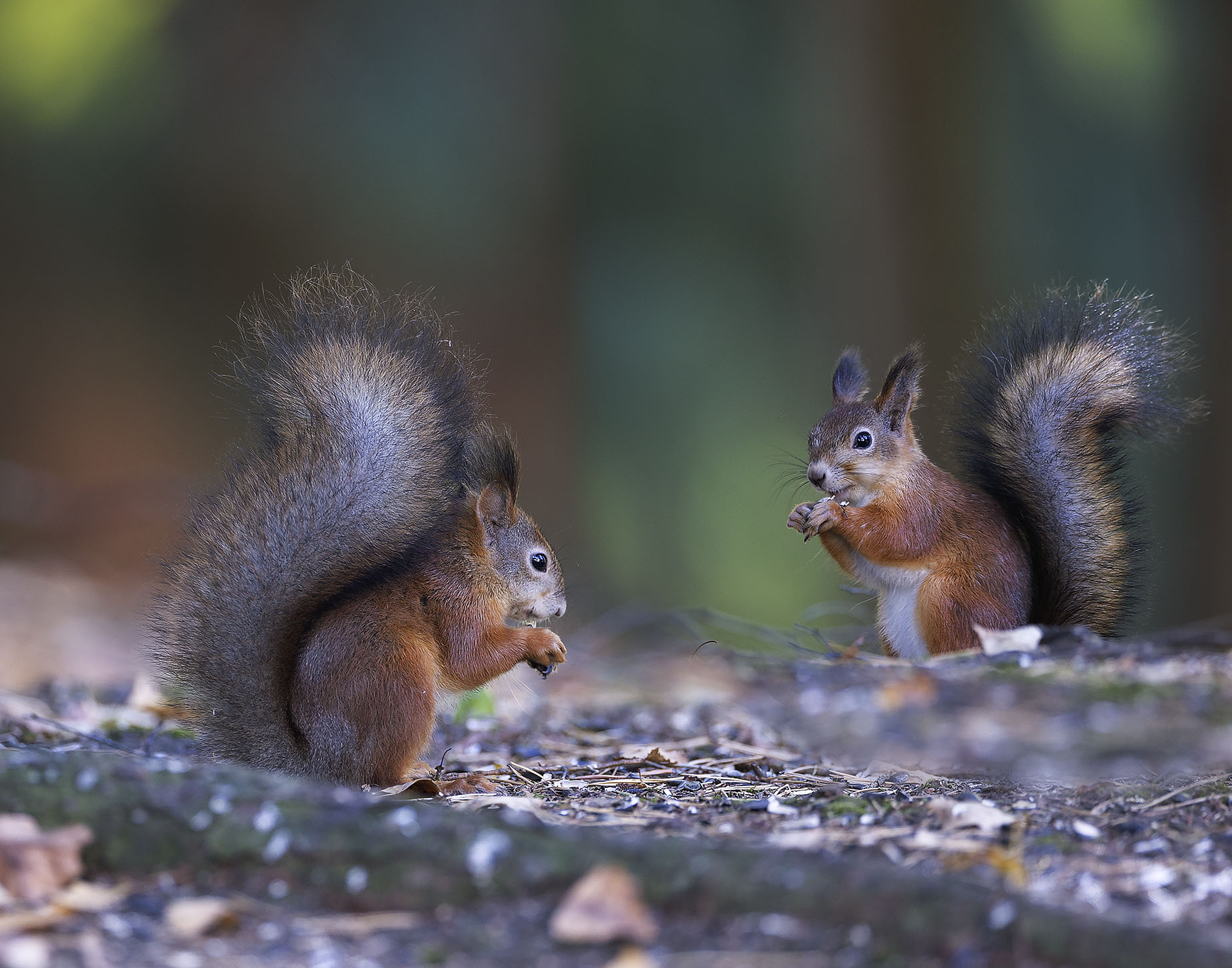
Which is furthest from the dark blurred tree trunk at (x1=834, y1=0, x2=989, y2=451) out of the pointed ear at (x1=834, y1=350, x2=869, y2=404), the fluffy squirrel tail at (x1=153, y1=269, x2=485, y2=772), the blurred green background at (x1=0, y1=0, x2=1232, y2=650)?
the fluffy squirrel tail at (x1=153, y1=269, x2=485, y2=772)

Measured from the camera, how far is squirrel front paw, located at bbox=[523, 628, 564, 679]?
214 cm

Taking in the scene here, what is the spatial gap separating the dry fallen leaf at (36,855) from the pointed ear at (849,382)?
1.77m

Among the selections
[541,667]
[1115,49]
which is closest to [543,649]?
[541,667]

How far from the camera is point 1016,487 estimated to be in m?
2.31

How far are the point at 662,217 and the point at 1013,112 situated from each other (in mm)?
1992

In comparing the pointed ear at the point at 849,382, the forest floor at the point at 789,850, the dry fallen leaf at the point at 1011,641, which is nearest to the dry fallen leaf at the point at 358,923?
the forest floor at the point at 789,850

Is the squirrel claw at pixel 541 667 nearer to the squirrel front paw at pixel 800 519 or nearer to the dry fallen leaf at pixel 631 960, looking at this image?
the squirrel front paw at pixel 800 519

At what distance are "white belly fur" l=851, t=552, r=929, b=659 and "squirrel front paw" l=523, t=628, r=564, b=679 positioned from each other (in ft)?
2.14

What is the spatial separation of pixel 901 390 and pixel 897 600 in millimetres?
456

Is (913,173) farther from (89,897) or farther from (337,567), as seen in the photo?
(89,897)

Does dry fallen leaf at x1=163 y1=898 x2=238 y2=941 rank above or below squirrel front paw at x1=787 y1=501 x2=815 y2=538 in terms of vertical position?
below

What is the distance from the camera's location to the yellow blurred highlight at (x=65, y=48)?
223 inches

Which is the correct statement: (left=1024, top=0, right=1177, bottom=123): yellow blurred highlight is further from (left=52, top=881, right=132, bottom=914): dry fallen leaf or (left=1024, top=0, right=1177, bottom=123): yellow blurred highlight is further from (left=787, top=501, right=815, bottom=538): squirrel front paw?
(left=52, top=881, right=132, bottom=914): dry fallen leaf

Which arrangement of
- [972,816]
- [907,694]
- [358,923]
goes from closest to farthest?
[358,923] < [907,694] < [972,816]
